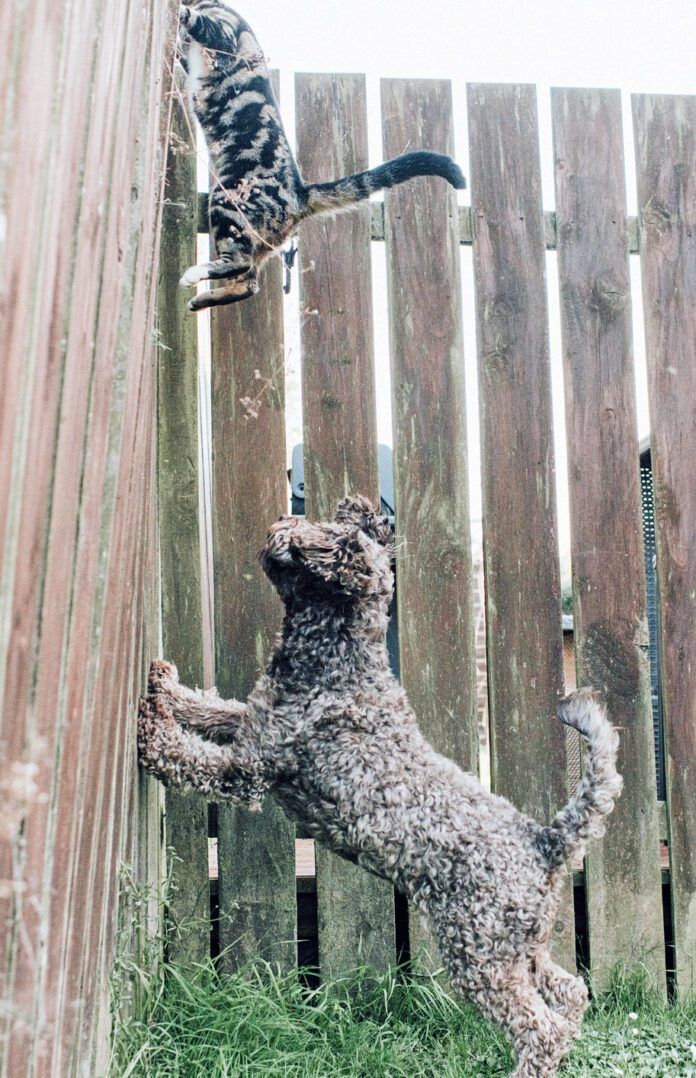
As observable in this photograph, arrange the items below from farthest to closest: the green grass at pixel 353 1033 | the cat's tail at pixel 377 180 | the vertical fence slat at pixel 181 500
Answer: the vertical fence slat at pixel 181 500 < the cat's tail at pixel 377 180 < the green grass at pixel 353 1033

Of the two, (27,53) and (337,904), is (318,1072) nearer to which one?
(337,904)

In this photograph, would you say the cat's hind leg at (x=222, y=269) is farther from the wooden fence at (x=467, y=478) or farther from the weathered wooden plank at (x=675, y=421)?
the weathered wooden plank at (x=675, y=421)

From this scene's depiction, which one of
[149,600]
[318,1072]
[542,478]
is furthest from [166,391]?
[318,1072]

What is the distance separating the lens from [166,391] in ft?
10.6

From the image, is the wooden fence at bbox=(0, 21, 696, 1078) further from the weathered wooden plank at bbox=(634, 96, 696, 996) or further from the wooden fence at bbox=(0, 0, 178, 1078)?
the wooden fence at bbox=(0, 0, 178, 1078)

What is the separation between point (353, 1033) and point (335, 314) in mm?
2375

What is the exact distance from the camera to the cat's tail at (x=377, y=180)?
9.93ft

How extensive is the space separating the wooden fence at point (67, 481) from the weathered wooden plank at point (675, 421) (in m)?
2.11

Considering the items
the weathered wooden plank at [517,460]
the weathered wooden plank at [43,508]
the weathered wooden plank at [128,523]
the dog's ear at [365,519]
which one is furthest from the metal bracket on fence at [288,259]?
the weathered wooden plank at [43,508]

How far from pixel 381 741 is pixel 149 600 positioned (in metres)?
0.84

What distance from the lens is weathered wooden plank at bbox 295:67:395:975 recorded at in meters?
3.29

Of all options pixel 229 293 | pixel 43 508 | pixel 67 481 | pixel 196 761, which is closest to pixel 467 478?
pixel 229 293

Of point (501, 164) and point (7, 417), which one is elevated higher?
point (501, 164)

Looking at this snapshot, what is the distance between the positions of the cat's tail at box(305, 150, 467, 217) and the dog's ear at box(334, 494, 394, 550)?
45.7 inches
